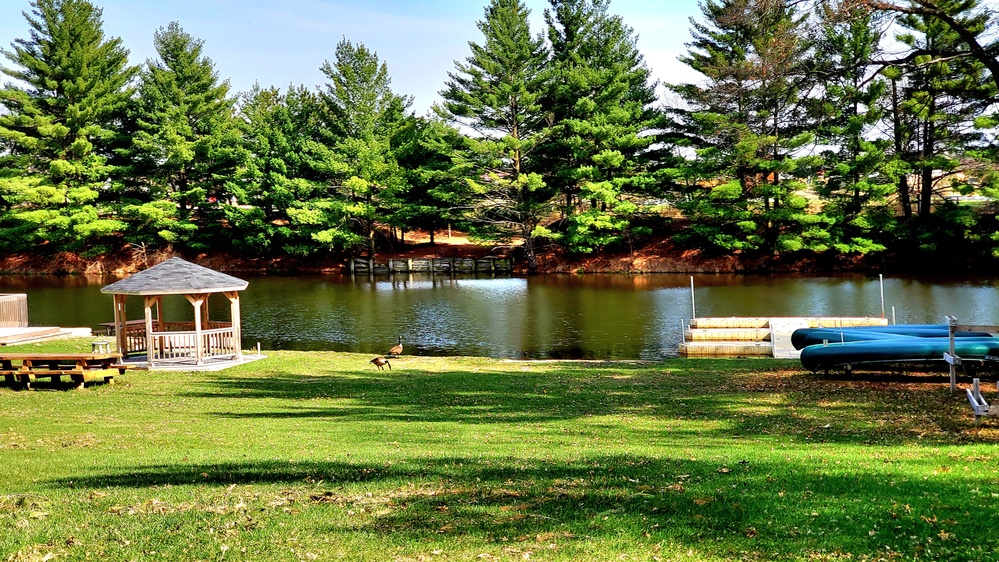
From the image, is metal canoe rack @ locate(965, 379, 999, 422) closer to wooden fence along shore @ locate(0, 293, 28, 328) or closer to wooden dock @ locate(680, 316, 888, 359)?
wooden dock @ locate(680, 316, 888, 359)

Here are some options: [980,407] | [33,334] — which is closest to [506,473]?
[980,407]

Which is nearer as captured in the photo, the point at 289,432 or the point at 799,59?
the point at 289,432

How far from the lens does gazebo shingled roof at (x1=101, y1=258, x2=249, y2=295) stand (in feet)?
60.6

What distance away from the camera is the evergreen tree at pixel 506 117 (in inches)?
2028

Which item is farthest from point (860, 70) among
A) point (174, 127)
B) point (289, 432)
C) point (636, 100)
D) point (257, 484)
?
point (174, 127)

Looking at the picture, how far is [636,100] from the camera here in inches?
2098

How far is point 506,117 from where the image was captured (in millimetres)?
53188

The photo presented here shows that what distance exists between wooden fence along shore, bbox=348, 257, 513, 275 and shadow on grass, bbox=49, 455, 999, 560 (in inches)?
1770

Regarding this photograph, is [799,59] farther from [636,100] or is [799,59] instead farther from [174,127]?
[174,127]

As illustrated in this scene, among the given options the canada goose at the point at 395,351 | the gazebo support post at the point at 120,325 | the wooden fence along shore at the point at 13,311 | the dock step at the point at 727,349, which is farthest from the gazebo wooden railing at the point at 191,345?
the dock step at the point at 727,349

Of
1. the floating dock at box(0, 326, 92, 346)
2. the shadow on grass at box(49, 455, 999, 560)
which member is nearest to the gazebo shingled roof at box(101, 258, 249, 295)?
the floating dock at box(0, 326, 92, 346)

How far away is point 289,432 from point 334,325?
19130mm

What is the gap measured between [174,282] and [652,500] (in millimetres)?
15097

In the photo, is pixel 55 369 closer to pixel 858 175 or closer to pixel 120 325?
pixel 120 325
